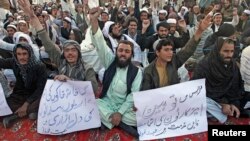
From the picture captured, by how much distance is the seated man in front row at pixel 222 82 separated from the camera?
3.22m

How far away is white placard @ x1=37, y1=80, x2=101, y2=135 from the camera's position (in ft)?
10.6

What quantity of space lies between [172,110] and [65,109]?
957 millimetres

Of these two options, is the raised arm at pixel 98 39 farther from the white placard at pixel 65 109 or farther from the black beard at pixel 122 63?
the white placard at pixel 65 109

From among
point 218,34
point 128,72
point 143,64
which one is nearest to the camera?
point 128,72

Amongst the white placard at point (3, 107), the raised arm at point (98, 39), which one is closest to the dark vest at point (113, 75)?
the raised arm at point (98, 39)

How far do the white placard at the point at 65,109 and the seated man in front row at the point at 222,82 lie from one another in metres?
1.05

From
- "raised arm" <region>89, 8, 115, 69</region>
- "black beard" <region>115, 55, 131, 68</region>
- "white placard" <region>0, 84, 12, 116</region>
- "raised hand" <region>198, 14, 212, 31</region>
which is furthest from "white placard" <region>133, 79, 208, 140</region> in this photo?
"white placard" <region>0, 84, 12, 116</region>

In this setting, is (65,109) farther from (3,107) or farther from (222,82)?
(222,82)

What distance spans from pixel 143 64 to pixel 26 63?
2.07 meters

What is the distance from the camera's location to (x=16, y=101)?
3.59 meters

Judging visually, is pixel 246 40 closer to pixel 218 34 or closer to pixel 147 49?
pixel 218 34

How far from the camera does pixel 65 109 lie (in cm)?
326

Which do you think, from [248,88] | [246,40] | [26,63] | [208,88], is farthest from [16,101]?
[246,40]

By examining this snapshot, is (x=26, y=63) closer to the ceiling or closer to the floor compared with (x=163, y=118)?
closer to the ceiling
